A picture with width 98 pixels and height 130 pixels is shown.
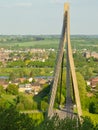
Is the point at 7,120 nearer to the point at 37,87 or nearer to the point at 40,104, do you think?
the point at 40,104

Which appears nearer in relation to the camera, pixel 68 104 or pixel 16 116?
pixel 16 116

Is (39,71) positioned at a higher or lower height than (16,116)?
lower

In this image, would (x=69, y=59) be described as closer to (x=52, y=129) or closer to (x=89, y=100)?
(x=52, y=129)
